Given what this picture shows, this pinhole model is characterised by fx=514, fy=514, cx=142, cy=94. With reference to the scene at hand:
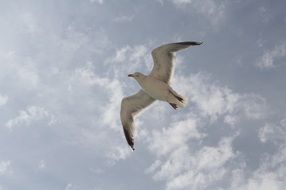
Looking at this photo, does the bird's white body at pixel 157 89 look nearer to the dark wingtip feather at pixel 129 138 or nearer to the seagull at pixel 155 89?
the seagull at pixel 155 89

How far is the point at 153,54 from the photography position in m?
23.3

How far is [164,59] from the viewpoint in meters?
23.5

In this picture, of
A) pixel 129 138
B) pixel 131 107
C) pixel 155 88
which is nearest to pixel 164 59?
pixel 155 88

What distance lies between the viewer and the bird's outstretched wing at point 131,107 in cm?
2491

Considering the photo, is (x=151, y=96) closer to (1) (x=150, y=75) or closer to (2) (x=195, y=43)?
(1) (x=150, y=75)

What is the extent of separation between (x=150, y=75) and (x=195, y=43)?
301cm

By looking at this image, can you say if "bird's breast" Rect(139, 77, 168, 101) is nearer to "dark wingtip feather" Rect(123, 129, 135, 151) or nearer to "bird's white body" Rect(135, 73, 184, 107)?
"bird's white body" Rect(135, 73, 184, 107)

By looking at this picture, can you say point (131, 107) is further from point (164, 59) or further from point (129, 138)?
point (164, 59)

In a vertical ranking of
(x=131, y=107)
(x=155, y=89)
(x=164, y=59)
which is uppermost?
(x=131, y=107)

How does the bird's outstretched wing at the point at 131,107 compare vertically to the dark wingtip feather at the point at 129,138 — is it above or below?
→ above

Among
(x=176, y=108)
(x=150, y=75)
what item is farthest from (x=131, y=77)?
(x=176, y=108)

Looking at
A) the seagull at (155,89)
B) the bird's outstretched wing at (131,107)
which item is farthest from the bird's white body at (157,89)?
the bird's outstretched wing at (131,107)

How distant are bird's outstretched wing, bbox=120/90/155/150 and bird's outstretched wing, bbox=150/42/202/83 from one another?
1.48 meters

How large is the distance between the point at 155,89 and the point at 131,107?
7.71 ft
